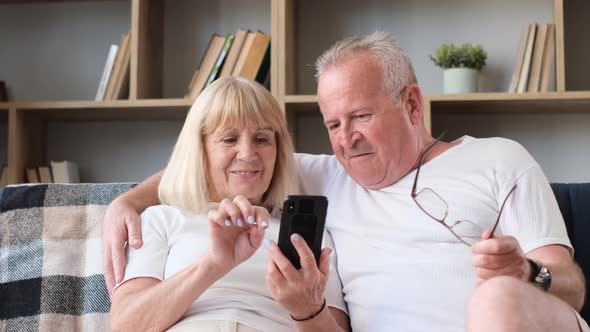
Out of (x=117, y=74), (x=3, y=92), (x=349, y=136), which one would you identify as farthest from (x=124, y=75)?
(x=349, y=136)

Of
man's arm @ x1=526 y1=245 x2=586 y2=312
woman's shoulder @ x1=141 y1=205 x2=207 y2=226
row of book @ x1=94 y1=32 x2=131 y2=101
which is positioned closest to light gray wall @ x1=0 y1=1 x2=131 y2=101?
row of book @ x1=94 y1=32 x2=131 y2=101

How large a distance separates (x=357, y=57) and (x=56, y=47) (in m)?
1.64

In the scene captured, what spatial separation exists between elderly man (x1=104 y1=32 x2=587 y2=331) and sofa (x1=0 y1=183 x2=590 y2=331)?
19 centimetres

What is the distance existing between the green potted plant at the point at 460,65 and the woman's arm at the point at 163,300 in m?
1.35

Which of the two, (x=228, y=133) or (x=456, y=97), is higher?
(x=456, y=97)

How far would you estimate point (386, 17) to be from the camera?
266cm

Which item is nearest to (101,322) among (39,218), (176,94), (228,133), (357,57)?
(39,218)

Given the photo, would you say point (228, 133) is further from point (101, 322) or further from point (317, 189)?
point (101, 322)

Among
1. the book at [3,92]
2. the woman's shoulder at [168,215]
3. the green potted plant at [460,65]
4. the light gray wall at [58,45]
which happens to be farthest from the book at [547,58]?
the book at [3,92]

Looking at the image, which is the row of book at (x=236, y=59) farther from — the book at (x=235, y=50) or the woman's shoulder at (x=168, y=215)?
the woman's shoulder at (x=168, y=215)

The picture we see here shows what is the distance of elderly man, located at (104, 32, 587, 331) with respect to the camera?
1437 millimetres

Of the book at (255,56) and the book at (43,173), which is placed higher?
the book at (255,56)

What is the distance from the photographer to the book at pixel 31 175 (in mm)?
2592

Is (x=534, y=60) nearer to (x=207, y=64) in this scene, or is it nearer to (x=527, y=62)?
(x=527, y=62)
